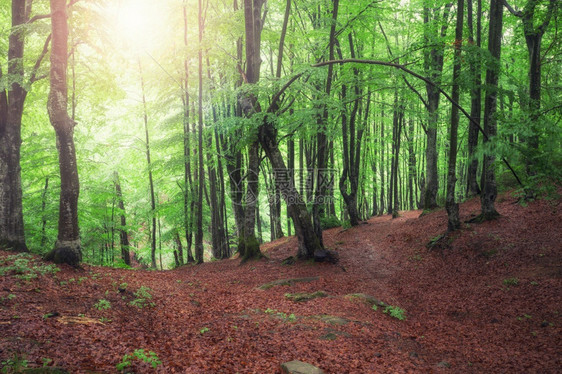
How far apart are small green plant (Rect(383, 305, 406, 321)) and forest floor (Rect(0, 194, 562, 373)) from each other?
0.18 feet

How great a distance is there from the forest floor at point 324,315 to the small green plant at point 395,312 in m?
0.06

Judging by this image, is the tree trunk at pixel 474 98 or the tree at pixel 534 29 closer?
the tree trunk at pixel 474 98

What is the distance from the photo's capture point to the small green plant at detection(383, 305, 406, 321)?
7001mm

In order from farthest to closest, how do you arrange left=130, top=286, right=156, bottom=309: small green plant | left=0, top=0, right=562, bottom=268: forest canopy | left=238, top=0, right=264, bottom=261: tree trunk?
left=238, top=0, right=264, bottom=261: tree trunk
left=0, top=0, right=562, bottom=268: forest canopy
left=130, top=286, right=156, bottom=309: small green plant

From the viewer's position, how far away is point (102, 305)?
18.2 feet

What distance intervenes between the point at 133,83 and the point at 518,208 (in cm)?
1923

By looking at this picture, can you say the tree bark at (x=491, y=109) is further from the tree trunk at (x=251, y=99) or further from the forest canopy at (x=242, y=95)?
the tree trunk at (x=251, y=99)

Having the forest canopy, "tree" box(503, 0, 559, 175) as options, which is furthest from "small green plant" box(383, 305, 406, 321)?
"tree" box(503, 0, 559, 175)

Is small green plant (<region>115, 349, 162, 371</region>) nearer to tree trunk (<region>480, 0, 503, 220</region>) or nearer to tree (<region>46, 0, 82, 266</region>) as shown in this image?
tree (<region>46, 0, 82, 266</region>)

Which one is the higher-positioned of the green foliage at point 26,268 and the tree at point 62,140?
the tree at point 62,140

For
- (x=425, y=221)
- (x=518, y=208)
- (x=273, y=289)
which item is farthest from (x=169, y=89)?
(x=518, y=208)

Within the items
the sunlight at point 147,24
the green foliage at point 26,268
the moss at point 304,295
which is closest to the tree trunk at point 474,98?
the moss at point 304,295

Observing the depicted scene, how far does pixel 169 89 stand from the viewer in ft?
52.9

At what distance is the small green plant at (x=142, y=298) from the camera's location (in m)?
6.10
